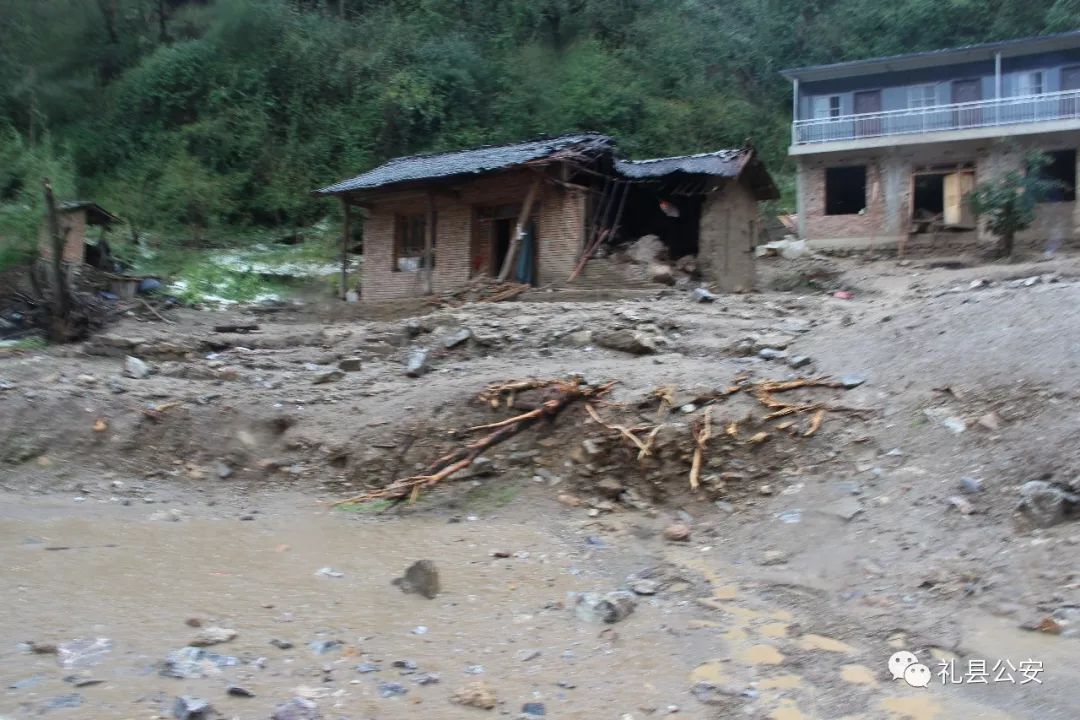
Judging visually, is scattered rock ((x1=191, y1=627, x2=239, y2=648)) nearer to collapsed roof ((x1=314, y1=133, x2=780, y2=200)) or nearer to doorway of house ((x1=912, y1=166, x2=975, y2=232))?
collapsed roof ((x1=314, y1=133, x2=780, y2=200))

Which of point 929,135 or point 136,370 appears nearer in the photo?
point 136,370

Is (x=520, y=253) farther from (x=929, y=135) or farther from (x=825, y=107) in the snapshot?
(x=825, y=107)

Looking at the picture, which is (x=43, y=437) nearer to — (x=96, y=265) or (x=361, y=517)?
(x=361, y=517)

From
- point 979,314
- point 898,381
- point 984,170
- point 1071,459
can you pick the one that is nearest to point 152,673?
point 1071,459

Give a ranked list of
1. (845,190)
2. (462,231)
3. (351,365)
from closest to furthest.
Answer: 1. (351,365)
2. (462,231)
3. (845,190)

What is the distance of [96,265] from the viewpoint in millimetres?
17891

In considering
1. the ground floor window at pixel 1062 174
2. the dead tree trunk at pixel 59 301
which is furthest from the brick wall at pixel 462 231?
the ground floor window at pixel 1062 174

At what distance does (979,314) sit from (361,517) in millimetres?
6333

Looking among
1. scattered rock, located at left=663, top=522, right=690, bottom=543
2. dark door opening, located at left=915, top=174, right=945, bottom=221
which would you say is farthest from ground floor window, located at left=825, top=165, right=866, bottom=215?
scattered rock, located at left=663, top=522, right=690, bottom=543

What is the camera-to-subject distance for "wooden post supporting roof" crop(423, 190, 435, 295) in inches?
613

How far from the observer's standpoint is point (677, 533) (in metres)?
6.18

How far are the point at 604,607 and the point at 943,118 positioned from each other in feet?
62.8

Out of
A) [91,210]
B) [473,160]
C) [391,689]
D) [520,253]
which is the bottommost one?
[391,689]

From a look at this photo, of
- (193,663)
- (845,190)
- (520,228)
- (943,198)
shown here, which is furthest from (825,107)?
(193,663)
